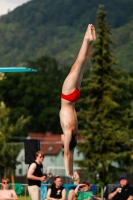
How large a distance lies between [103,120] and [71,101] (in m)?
31.6

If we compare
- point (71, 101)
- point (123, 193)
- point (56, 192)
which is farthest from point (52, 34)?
point (71, 101)

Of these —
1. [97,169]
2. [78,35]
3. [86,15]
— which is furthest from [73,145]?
[86,15]

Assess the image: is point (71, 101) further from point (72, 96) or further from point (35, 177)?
point (35, 177)

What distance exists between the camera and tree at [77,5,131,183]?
3878cm

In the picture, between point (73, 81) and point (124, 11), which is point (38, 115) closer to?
point (73, 81)

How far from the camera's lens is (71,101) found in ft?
26.8

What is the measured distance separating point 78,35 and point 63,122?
174 m

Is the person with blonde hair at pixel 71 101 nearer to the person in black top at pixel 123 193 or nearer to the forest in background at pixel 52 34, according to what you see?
the person in black top at pixel 123 193

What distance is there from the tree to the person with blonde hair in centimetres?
3026

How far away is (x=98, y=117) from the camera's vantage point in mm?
39781

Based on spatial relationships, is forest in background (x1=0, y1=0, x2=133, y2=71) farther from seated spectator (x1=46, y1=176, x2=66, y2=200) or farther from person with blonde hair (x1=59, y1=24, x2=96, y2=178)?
person with blonde hair (x1=59, y1=24, x2=96, y2=178)

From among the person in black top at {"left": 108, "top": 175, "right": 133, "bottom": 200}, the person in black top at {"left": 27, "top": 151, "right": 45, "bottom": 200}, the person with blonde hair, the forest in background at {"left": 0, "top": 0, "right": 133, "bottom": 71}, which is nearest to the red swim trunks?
the person with blonde hair

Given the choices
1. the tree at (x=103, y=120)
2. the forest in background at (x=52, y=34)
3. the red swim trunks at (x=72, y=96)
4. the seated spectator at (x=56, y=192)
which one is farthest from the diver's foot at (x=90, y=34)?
the forest in background at (x=52, y=34)

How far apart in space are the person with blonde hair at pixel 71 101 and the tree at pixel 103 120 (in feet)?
99.3
